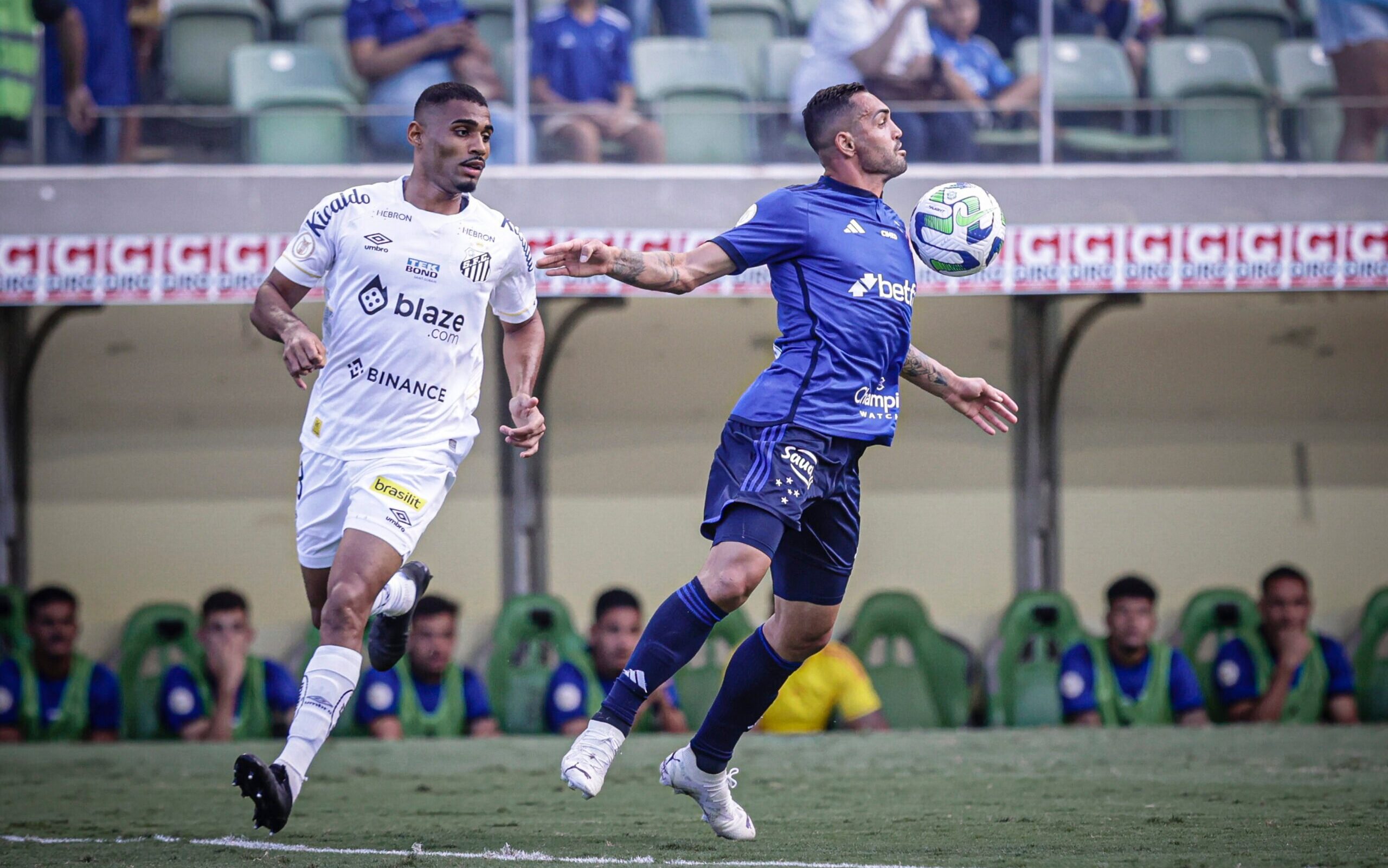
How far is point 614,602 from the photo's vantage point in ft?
30.3

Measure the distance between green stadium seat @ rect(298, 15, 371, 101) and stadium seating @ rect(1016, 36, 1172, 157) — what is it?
11.7 feet

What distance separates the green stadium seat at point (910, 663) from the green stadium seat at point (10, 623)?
179 inches

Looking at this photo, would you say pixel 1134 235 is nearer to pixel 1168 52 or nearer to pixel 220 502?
pixel 1168 52

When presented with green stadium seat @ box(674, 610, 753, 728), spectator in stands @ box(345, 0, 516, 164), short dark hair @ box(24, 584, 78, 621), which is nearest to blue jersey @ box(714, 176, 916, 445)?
spectator in stands @ box(345, 0, 516, 164)

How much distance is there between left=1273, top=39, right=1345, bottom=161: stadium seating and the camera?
30.0 feet

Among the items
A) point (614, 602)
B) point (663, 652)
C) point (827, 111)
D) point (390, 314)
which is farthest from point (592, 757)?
point (614, 602)

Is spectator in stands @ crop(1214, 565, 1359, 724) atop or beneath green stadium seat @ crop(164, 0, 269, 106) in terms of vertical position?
beneath

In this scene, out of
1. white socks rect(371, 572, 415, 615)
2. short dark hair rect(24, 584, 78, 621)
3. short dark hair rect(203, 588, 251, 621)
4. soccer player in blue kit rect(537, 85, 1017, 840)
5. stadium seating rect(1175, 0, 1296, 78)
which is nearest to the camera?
soccer player in blue kit rect(537, 85, 1017, 840)

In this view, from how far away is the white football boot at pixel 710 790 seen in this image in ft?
15.9

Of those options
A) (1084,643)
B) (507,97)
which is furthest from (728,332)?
(1084,643)

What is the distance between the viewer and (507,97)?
9.02m

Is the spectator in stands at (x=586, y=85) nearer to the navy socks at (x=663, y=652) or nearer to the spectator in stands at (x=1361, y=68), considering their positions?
the spectator in stands at (x=1361, y=68)

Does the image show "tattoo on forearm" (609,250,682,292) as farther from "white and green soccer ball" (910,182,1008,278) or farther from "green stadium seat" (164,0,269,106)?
"green stadium seat" (164,0,269,106)

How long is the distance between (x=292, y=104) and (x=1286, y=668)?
6173 millimetres
